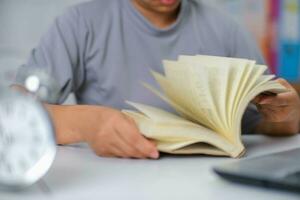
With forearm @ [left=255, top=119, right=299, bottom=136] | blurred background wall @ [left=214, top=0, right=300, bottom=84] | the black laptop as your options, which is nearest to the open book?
the black laptop

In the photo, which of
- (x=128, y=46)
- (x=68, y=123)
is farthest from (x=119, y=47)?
(x=68, y=123)

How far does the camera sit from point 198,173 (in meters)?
0.76

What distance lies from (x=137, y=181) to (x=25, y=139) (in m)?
0.16

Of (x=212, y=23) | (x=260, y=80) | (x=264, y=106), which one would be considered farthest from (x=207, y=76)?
(x=212, y=23)

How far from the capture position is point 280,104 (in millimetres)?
983

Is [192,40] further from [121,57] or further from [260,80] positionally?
[260,80]

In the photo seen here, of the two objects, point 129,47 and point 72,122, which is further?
point 129,47

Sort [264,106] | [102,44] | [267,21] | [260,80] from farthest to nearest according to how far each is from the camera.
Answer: [267,21] < [102,44] < [264,106] < [260,80]

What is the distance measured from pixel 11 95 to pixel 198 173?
0.93ft

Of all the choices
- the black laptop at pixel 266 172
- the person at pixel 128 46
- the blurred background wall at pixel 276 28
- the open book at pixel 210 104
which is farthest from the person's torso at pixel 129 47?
the blurred background wall at pixel 276 28

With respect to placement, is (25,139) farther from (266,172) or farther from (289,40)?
(289,40)

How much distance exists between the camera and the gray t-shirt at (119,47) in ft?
3.95

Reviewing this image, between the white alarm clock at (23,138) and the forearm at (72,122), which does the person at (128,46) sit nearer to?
the forearm at (72,122)

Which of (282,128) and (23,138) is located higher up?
(23,138)
